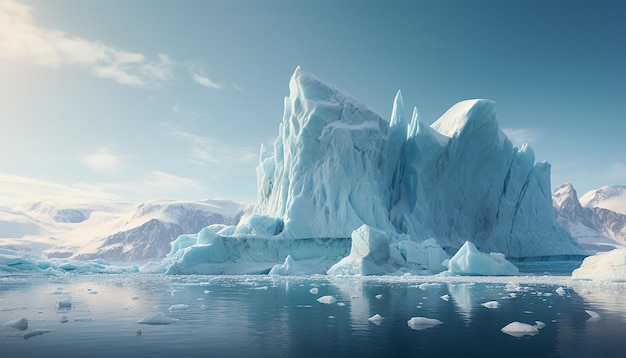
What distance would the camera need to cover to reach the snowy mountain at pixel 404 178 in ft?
101

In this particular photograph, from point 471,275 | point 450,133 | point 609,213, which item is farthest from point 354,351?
point 609,213

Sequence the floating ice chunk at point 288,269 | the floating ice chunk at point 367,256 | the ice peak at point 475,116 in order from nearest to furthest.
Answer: the floating ice chunk at point 367,256, the floating ice chunk at point 288,269, the ice peak at point 475,116

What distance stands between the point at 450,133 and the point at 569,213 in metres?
93.7

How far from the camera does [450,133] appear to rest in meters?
36.8

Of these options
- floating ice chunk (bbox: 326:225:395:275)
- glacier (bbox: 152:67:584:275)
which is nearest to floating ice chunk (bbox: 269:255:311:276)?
glacier (bbox: 152:67:584:275)

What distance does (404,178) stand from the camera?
3578cm

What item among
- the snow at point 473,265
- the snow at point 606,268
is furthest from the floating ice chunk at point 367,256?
the snow at point 606,268

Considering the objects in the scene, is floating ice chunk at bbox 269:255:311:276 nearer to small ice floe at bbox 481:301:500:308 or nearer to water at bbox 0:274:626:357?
water at bbox 0:274:626:357

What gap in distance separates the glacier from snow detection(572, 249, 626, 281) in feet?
25.7

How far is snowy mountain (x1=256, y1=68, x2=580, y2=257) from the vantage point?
101 ft

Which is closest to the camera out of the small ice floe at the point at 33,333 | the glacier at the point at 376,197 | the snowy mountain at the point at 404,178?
the small ice floe at the point at 33,333

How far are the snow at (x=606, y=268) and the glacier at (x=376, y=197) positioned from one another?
7847 mm

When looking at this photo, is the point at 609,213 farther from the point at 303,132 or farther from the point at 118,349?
the point at 118,349

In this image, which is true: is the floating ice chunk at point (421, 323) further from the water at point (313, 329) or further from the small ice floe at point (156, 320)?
the small ice floe at point (156, 320)
